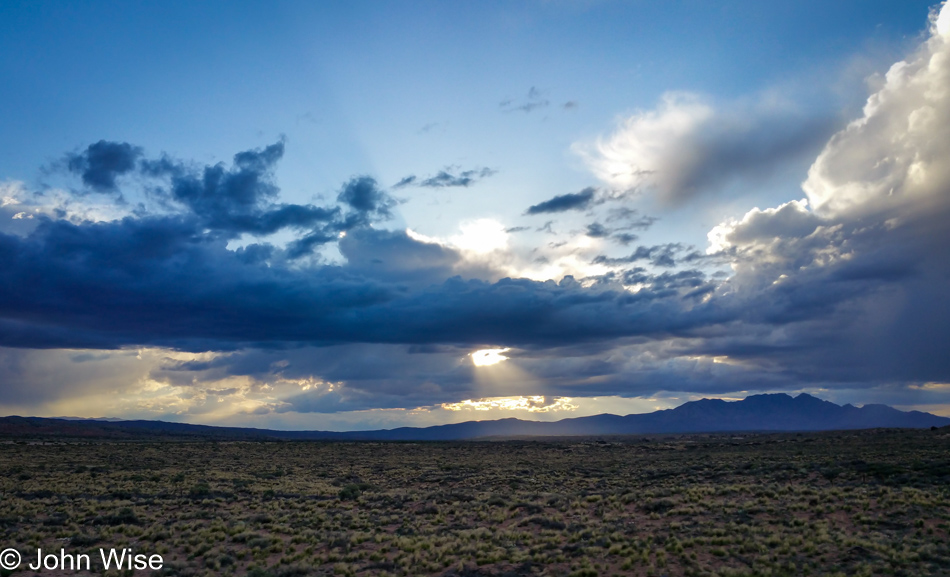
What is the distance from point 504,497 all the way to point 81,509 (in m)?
22.9

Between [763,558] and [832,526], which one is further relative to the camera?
[832,526]

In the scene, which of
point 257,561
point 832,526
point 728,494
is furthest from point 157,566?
point 728,494

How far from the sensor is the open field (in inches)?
758

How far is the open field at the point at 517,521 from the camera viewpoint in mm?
19250

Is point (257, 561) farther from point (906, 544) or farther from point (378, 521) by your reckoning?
point (906, 544)

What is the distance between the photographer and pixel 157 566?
19359 mm

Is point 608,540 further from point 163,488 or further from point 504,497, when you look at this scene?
point 163,488

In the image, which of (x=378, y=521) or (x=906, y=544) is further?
(x=378, y=521)

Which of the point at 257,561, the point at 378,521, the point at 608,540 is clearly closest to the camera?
the point at 257,561

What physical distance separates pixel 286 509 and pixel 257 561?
11.4 metres

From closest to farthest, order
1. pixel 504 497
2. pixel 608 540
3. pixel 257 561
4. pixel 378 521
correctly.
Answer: pixel 257 561 → pixel 608 540 → pixel 378 521 → pixel 504 497

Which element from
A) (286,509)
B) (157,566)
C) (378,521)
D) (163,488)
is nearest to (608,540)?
(378,521)

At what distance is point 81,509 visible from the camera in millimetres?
29297

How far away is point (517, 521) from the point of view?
26938 millimetres
